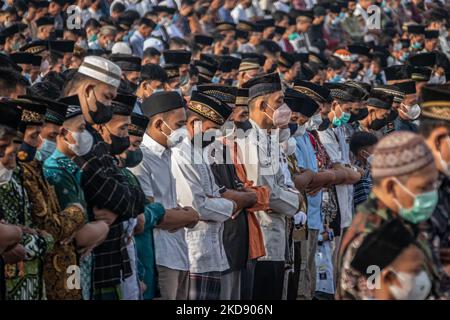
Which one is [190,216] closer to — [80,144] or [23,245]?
[80,144]

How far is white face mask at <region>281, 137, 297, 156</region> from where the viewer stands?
1135 centimetres

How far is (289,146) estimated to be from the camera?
37.6ft

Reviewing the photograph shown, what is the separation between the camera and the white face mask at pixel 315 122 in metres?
12.8

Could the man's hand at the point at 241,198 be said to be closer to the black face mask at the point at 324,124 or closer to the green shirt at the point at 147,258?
the green shirt at the point at 147,258

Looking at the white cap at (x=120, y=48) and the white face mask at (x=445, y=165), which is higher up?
the white cap at (x=120, y=48)

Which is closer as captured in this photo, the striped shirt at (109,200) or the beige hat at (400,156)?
the beige hat at (400,156)

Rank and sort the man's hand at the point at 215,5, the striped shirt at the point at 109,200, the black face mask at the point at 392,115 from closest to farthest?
the striped shirt at the point at 109,200
the black face mask at the point at 392,115
the man's hand at the point at 215,5

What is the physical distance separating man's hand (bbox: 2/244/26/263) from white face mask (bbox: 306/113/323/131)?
19.0 ft

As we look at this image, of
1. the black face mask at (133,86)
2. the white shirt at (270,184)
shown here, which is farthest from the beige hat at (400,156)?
the black face mask at (133,86)

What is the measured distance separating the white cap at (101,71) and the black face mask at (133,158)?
1.69 feet

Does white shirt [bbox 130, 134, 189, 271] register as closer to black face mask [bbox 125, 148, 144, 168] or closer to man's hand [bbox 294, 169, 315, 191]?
black face mask [bbox 125, 148, 144, 168]

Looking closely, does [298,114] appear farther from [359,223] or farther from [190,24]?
[190,24]

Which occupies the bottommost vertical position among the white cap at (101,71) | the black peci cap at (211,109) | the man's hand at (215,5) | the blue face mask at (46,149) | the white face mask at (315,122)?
the blue face mask at (46,149)
